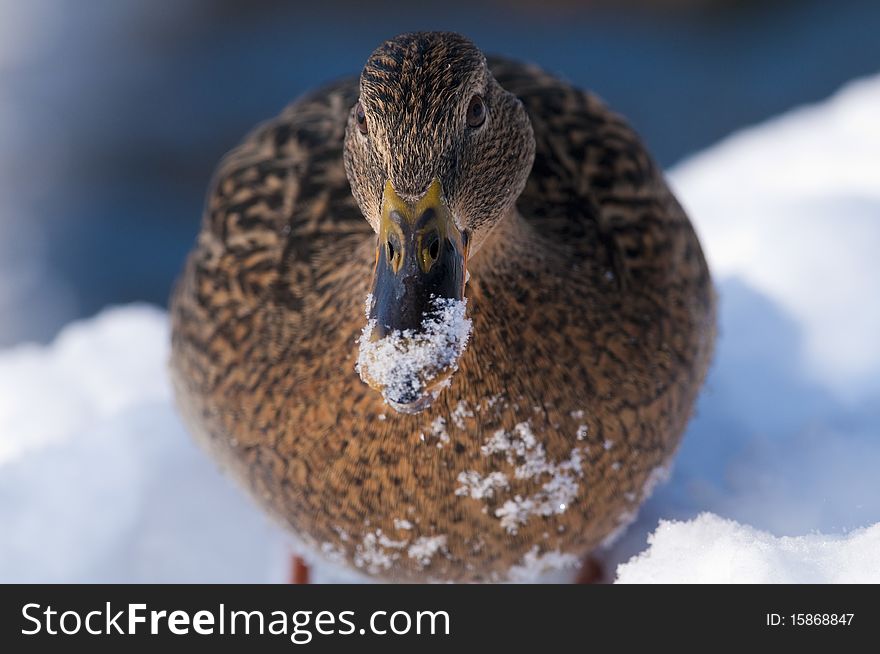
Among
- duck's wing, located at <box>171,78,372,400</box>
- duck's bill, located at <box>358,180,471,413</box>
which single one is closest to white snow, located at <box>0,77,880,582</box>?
duck's bill, located at <box>358,180,471,413</box>

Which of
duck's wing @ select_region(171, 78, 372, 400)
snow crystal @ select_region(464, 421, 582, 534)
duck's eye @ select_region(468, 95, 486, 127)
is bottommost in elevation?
snow crystal @ select_region(464, 421, 582, 534)

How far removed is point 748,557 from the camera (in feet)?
6.61

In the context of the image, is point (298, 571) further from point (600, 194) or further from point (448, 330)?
point (448, 330)

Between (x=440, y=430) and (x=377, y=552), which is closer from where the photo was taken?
(x=440, y=430)

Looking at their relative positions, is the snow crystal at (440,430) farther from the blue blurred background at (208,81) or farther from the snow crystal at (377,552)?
the blue blurred background at (208,81)

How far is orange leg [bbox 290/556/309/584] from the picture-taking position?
301cm

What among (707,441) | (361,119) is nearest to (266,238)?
(361,119)

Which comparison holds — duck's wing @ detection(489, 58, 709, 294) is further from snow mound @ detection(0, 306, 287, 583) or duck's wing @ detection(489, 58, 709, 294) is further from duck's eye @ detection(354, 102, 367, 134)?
snow mound @ detection(0, 306, 287, 583)

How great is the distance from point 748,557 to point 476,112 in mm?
996

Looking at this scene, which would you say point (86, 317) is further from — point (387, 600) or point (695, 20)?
point (695, 20)

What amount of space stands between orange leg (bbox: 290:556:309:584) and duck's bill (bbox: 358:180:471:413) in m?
1.48

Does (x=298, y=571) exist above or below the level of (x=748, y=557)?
above

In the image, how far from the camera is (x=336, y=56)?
5117mm

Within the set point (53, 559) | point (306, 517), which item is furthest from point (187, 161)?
point (306, 517)
